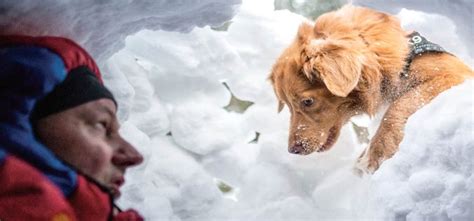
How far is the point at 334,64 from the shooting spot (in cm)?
62

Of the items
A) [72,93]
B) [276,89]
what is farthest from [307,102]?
[72,93]

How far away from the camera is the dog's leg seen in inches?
22.9

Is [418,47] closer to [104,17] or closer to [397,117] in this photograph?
[397,117]

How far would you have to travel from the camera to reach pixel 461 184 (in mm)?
487

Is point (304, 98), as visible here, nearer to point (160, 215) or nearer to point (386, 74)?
point (386, 74)

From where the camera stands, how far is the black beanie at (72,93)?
426 mm

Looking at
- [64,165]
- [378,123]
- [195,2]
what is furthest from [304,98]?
[64,165]

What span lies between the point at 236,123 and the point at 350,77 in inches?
5.4

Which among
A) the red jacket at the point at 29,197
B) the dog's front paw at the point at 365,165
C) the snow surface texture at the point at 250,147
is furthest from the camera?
the dog's front paw at the point at 365,165

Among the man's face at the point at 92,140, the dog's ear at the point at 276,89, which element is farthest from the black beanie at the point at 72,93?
the dog's ear at the point at 276,89

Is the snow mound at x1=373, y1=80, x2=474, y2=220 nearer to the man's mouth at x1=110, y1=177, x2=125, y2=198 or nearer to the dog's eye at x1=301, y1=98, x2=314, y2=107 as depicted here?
the dog's eye at x1=301, y1=98, x2=314, y2=107

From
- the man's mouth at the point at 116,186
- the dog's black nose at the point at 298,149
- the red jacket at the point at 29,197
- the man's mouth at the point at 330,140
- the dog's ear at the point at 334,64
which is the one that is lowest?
the man's mouth at the point at 330,140

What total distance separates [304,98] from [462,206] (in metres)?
0.23

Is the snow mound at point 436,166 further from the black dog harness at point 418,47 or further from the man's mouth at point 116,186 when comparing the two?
the man's mouth at point 116,186
